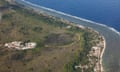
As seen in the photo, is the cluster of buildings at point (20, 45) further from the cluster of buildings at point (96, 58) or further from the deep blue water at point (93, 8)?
the deep blue water at point (93, 8)

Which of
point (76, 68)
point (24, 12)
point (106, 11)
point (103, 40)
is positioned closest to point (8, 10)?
point (24, 12)

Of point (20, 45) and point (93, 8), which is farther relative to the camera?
point (93, 8)

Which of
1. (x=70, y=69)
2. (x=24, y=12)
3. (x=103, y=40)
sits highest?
(x=24, y=12)

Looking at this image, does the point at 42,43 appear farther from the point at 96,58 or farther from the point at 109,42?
the point at 109,42

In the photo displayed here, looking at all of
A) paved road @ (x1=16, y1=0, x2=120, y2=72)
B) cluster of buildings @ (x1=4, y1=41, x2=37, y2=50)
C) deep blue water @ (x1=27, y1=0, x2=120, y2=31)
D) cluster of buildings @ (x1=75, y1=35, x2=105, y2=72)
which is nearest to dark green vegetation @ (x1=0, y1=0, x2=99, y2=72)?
cluster of buildings @ (x1=75, y1=35, x2=105, y2=72)

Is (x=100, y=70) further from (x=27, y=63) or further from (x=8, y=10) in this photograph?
(x=8, y=10)

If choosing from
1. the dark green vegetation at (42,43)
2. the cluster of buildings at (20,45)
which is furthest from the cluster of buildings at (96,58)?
the cluster of buildings at (20,45)

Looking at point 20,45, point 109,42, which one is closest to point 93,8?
point 109,42
